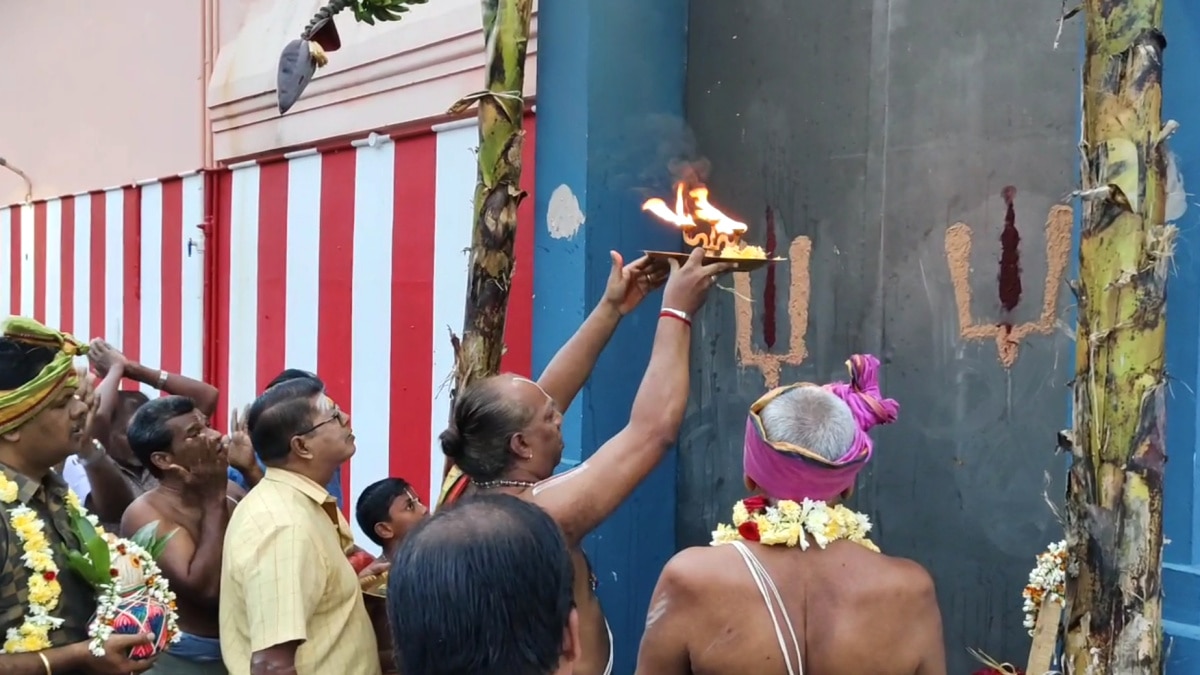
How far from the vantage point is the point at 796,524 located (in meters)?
2.53

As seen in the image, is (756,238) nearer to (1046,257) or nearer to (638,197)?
(638,197)

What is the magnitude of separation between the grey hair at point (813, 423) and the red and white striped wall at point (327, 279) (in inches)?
106

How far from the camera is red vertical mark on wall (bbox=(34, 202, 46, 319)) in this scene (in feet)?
36.2

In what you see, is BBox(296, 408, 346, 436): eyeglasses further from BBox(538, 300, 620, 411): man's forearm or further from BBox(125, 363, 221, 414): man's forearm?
BBox(125, 363, 221, 414): man's forearm

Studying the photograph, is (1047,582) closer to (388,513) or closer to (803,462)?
(803,462)

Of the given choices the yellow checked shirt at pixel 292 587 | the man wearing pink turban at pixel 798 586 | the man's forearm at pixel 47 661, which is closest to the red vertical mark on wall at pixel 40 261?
the yellow checked shirt at pixel 292 587

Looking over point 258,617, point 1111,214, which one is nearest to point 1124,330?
point 1111,214

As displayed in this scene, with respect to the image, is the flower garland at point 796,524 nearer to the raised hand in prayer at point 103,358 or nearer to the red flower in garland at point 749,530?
the red flower in garland at point 749,530

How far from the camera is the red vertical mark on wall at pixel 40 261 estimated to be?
36.2 feet

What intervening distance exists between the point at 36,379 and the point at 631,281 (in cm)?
171

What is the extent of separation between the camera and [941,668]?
2570 millimetres

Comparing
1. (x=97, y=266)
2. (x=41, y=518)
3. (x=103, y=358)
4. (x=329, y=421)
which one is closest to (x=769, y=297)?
(x=329, y=421)

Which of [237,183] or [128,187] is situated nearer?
[237,183]

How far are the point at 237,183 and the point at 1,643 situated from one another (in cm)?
556
